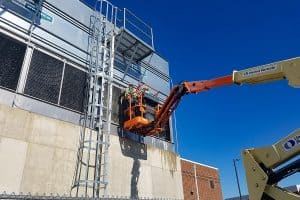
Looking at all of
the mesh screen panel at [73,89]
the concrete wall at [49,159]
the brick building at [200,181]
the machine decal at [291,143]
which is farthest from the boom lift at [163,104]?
the brick building at [200,181]

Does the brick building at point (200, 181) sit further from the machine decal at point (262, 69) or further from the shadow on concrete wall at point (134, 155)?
the machine decal at point (262, 69)

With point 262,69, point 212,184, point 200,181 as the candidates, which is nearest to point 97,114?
point 262,69

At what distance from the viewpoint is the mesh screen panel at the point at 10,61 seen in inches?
399

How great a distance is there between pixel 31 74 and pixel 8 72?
865 millimetres

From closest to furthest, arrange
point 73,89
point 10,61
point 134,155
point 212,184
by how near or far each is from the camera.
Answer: point 10,61 < point 73,89 < point 134,155 < point 212,184

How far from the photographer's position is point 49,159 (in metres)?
10.0

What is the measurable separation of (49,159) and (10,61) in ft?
12.1

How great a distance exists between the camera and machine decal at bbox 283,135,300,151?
19.4 feet

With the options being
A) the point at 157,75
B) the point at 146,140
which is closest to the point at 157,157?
the point at 146,140

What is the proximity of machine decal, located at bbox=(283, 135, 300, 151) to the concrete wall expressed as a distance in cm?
730

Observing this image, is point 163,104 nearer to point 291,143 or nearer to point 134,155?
point 134,155

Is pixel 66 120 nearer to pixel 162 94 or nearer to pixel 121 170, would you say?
pixel 121 170

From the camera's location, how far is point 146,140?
14836mm

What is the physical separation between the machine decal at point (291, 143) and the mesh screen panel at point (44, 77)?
330 inches
